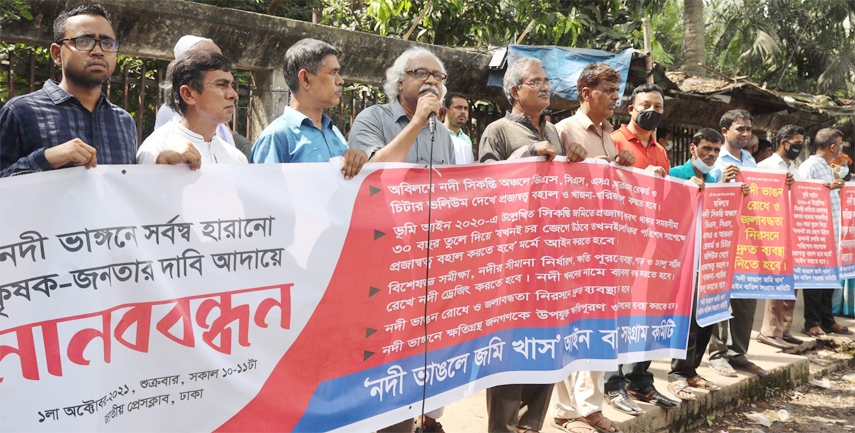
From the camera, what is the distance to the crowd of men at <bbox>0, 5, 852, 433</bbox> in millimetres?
2703

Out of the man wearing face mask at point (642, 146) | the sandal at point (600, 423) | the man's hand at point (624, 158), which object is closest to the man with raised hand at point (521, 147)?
the man's hand at point (624, 158)

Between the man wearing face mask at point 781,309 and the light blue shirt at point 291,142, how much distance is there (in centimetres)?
470

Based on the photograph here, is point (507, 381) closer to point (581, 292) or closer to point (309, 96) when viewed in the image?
point (581, 292)

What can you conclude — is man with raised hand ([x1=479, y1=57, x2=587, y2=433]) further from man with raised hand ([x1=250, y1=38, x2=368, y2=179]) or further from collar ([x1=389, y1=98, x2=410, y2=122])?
man with raised hand ([x1=250, y1=38, x2=368, y2=179])

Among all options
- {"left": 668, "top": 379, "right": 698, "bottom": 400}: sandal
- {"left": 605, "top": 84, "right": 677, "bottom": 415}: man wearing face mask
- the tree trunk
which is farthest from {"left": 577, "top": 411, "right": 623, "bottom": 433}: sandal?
the tree trunk

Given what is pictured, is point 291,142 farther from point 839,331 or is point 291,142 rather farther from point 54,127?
point 839,331

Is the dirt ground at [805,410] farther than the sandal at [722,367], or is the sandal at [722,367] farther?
the sandal at [722,367]

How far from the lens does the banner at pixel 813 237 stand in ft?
20.6

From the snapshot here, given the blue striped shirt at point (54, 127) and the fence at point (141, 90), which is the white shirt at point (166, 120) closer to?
the fence at point (141, 90)

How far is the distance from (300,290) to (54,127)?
3.19ft

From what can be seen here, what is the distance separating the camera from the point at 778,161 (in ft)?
23.5

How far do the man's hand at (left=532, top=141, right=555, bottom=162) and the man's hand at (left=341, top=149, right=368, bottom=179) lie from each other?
1.03 meters

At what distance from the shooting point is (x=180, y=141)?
→ 268 cm

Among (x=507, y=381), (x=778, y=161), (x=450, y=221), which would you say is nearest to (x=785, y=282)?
(x=778, y=161)
